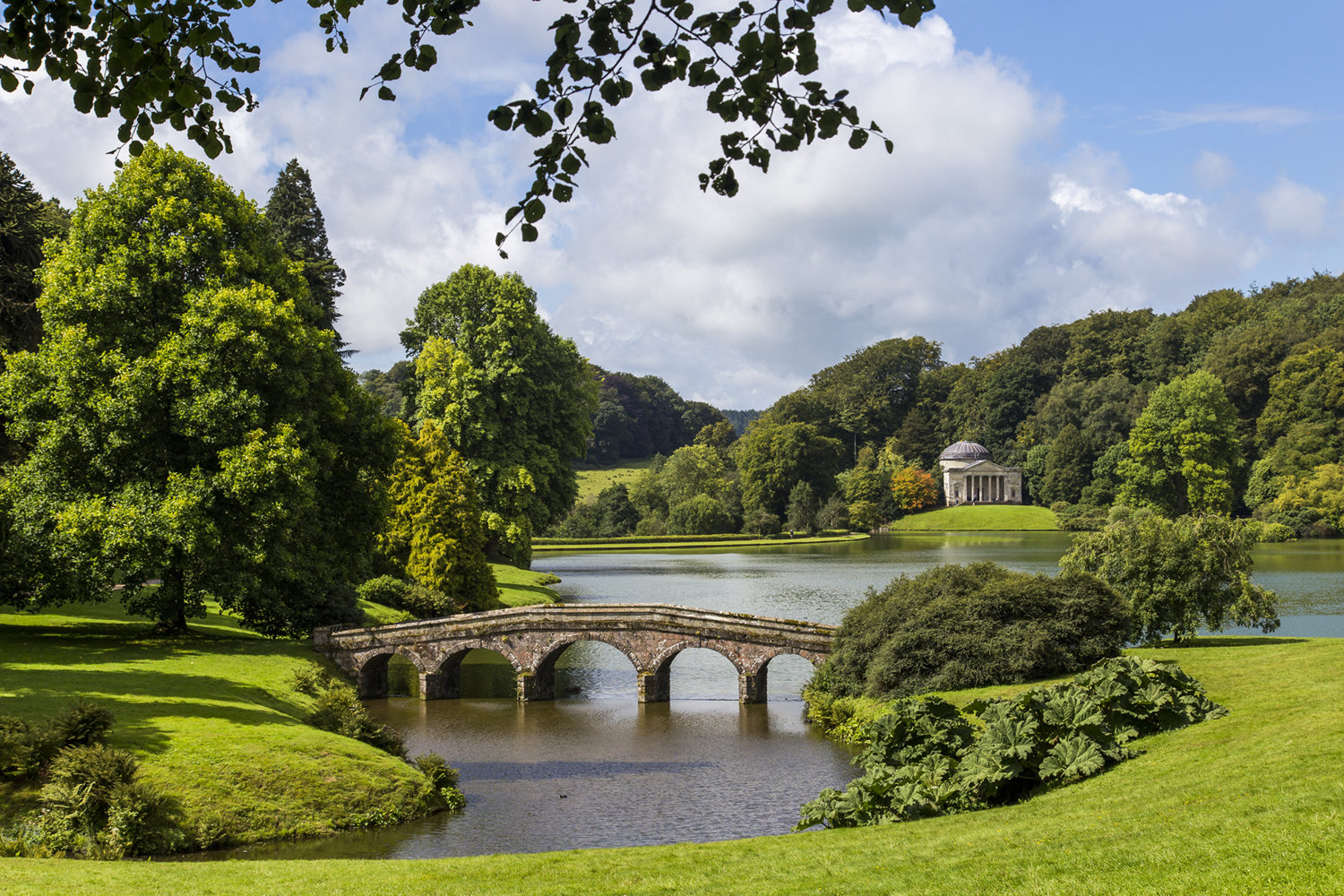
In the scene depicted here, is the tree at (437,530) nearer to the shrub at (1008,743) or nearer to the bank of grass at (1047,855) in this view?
the bank of grass at (1047,855)

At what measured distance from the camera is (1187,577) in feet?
91.7

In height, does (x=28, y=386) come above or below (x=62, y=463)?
above

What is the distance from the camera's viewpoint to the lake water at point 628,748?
1870 cm

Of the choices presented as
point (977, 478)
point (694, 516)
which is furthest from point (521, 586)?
point (977, 478)

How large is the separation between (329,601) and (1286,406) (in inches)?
3518

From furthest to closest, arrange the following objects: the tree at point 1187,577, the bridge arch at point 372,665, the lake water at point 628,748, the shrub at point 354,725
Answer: the bridge arch at point 372,665 < the tree at point 1187,577 < the shrub at point 354,725 < the lake water at point 628,748

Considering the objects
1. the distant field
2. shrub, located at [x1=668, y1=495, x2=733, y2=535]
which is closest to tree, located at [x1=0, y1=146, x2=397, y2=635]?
shrub, located at [x1=668, y1=495, x2=733, y2=535]

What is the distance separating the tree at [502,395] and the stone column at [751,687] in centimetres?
2465

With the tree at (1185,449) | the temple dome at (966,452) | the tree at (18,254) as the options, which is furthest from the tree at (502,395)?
the temple dome at (966,452)

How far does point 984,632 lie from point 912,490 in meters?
98.5

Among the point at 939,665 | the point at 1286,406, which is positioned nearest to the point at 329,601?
the point at 939,665

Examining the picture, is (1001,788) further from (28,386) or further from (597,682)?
(28,386)

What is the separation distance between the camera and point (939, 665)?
85.8 feet

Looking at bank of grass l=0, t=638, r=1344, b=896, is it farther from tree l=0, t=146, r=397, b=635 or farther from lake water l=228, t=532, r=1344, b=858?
tree l=0, t=146, r=397, b=635
